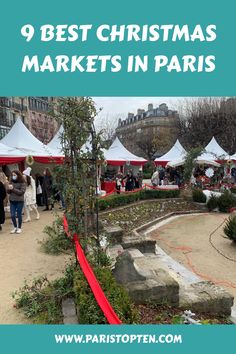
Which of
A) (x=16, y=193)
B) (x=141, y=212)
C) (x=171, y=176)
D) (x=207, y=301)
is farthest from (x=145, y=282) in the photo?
(x=171, y=176)

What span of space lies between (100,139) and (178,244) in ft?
16.8

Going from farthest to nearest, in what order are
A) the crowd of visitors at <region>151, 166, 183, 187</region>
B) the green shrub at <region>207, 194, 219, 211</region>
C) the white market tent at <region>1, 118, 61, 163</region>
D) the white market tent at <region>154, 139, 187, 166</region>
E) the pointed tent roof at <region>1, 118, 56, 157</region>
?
the white market tent at <region>154, 139, 187, 166</region>
the crowd of visitors at <region>151, 166, 183, 187</region>
the green shrub at <region>207, 194, 219, 211</region>
the pointed tent roof at <region>1, 118, 56, 157</region>
the white market tent at <region>1, 118, 61, 163</region>

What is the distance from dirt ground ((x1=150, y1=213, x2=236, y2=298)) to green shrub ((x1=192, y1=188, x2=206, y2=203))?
2.20 metres

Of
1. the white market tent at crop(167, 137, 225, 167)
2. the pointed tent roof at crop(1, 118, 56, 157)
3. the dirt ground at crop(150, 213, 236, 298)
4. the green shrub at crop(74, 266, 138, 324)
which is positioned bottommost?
the dirt ground at crop(150, 213, 236, 298)

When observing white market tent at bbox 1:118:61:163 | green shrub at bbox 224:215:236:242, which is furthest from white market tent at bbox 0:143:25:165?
green shrub at bbox 224:215:236:242

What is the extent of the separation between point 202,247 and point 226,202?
565 centimetres

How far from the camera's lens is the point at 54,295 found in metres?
4.34

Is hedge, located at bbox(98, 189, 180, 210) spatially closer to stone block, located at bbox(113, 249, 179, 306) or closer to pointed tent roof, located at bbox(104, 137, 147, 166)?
pointed tent roof, located at bbox(104, 137, 147, 166)

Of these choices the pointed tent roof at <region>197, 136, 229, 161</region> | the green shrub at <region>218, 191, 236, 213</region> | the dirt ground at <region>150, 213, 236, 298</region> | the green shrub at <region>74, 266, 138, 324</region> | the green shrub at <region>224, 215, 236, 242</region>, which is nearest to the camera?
the green shrub at <region>74, 266, 138, 324</region>

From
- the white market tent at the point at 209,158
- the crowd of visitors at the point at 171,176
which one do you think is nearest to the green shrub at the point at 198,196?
the white market tent at the point at 209,158

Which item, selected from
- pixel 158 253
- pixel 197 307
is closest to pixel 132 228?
pixel 158 253

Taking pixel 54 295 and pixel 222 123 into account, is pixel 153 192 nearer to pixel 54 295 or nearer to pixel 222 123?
pixel 54 295

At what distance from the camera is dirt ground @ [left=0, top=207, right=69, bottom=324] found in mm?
4264

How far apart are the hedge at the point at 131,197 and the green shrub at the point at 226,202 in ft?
7.37
